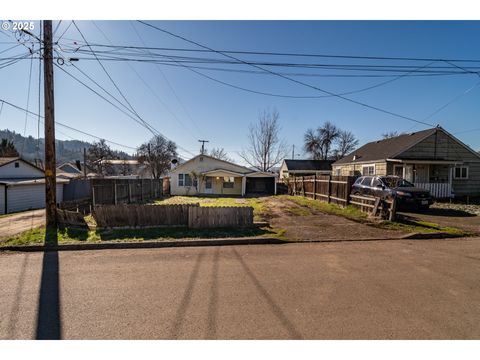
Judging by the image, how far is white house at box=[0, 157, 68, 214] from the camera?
59.0 feet

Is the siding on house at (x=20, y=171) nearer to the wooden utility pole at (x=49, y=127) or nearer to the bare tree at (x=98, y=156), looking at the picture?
the wooden utility pole at (x=49, y=127)

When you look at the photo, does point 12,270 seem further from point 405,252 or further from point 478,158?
point 478,158

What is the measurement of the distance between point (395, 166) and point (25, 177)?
32376 mm

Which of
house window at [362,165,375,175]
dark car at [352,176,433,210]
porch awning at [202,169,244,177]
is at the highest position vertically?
house window at [362,165,375,175]

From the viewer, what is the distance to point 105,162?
5669cm

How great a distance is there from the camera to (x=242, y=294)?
3.72 metres

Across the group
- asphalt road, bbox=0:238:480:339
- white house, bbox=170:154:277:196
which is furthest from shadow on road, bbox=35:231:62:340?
white house, bbox=170:154:277:196

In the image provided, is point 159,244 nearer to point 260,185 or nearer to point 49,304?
point 49,304

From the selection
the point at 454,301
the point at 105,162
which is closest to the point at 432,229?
the point at 454,301

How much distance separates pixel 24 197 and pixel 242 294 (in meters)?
23.9

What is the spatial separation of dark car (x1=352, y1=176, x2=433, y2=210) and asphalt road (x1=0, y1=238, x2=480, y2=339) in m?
5.41

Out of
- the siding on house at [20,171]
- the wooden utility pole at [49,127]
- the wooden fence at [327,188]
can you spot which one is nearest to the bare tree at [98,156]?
the siding on house at [20,171]

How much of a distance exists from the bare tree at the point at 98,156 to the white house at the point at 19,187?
32.0 metres

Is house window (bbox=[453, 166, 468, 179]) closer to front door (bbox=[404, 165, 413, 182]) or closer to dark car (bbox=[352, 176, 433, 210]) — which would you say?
front door (bbox=[404, 165, 413, 182])
